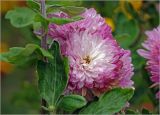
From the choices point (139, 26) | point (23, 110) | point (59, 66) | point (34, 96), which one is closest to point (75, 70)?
point (59, 66)

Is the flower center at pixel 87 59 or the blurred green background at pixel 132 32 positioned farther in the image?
the blurred green background at pixel 132 32

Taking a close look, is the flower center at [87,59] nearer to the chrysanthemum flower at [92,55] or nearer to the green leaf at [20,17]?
the chrysanthemum flower at [92,55]

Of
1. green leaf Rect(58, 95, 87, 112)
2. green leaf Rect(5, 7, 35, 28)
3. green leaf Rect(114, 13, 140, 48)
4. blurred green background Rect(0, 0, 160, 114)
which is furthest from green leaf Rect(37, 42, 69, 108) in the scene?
green leaf Rect(114, 13, 140, 48)

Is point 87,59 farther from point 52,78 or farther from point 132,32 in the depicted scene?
point 132,32

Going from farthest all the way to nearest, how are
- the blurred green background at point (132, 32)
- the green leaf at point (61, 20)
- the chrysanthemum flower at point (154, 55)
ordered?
the blurred green background at point (132, 32), the chrysanthemum flower at point (154, 55), the green leaf at point (61, 20)

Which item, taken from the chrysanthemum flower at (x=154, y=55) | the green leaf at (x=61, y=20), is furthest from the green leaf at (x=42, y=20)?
the chrysanthemum flower at (x=154, y=55)

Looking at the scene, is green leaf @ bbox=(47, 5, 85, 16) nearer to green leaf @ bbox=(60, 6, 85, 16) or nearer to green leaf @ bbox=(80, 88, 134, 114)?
green leaf @ bbox=(60, 6, 85, 16)
